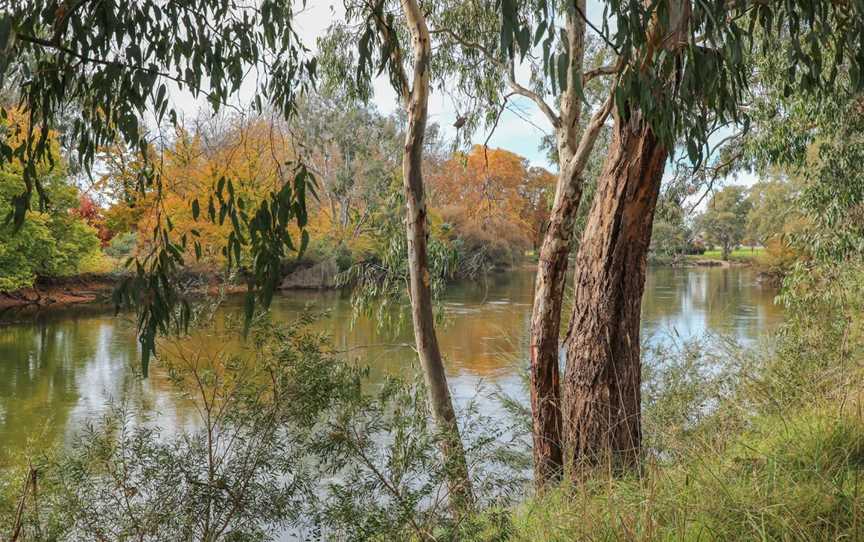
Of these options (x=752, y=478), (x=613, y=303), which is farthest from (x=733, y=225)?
(x=752, y=478)

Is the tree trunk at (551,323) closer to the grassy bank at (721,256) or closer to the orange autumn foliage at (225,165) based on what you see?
the orange autumn foliage at (225,165)

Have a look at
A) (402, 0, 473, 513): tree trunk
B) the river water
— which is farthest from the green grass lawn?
(402, 0, 473, 513): tree trunk

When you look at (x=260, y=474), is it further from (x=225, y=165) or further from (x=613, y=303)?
(x=613, y=303)

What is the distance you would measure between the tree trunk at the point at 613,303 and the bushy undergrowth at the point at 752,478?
0.30m

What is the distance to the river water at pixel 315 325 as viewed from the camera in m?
5.74

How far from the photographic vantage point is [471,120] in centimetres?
515

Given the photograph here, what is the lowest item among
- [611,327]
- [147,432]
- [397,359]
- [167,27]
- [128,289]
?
[397,359]

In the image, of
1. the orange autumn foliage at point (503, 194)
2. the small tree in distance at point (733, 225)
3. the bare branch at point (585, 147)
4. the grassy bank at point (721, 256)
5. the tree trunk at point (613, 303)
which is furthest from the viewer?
the grassy bank at point (721, 256)

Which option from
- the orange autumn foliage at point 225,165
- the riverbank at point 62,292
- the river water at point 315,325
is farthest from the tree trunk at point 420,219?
the riverbank at point 62,292

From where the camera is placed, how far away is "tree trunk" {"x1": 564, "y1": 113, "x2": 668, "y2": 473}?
311cm

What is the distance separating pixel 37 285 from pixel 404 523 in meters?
15.1

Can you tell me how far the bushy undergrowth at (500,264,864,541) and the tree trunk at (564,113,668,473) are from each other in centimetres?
30

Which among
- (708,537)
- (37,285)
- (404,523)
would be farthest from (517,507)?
(37,285)

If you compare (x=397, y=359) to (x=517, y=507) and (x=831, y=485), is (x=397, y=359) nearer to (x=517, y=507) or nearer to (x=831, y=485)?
(x=517, y=507)
